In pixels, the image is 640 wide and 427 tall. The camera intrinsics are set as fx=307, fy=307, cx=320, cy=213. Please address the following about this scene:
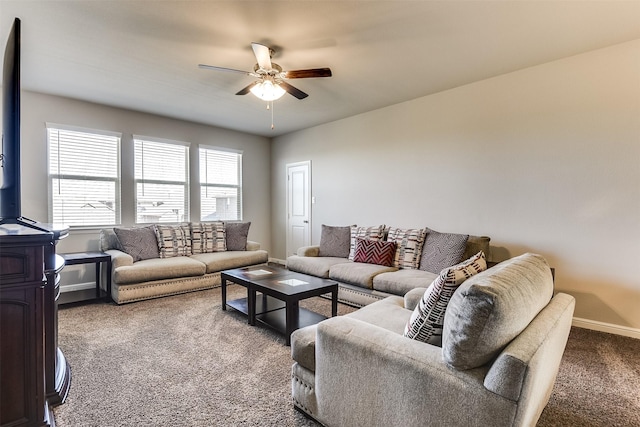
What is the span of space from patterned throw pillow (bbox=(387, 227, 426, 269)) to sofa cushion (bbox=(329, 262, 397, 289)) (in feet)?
0.55

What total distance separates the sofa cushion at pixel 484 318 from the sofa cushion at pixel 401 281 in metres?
1.93

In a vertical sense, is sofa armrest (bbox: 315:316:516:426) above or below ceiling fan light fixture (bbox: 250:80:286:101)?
below

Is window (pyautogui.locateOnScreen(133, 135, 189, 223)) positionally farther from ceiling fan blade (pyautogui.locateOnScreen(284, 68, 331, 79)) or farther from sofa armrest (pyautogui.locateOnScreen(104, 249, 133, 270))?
ceiling fan blade (pyautogui.locateOnScreen(284, 68, 331, 79))

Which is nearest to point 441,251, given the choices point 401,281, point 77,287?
point 401,281

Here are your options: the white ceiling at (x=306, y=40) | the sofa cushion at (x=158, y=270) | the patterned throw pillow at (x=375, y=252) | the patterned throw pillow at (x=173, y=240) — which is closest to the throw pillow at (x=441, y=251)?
the patterned throw pillow at (x=375, y=252)

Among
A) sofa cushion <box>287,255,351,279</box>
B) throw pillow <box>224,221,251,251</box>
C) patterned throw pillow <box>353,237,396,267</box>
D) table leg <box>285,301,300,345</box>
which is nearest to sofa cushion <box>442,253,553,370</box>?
table leg <box>285,301,300,345</box>

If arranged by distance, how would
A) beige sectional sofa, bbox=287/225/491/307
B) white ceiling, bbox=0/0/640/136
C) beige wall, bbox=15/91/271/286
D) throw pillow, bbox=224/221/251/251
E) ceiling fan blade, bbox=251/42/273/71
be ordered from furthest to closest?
throw pillow, bbox=224/221/251/251 < beige wall, bbox=15/91/271/286 < beige sectional sofa, bbox=287/225/491/307 < ceiling fan blade, bbox=251/42/273/71 < white ceiling, bbox=0/0/640/136

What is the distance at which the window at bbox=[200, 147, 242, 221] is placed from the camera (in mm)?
5785

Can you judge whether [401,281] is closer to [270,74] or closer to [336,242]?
[336,242]

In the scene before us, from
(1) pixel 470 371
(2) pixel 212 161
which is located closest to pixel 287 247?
(2) pixel 212 161

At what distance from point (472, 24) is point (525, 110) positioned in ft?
4.64

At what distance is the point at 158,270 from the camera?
3.96 meters

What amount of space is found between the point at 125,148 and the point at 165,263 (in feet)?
6.82

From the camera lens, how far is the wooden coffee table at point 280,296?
2.75 metres
